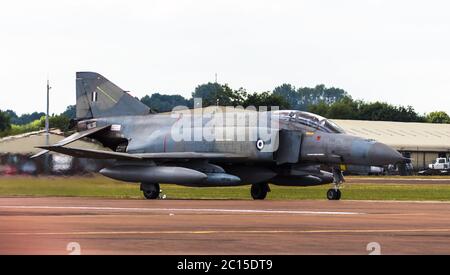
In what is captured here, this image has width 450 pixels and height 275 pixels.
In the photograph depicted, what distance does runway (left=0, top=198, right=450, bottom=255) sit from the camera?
12.6m

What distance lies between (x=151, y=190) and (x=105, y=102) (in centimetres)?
633

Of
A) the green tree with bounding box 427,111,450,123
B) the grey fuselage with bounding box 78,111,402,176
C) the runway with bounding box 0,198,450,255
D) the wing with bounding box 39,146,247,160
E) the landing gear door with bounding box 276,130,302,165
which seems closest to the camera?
the runway with bounding box 0,198,450,255

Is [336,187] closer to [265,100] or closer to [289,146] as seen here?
[289,146]

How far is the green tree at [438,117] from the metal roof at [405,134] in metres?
47.2

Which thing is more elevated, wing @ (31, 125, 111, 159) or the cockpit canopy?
the cockpit canopy

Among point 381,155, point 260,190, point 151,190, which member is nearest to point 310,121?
point 381,155

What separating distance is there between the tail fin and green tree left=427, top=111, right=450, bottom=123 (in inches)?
4842

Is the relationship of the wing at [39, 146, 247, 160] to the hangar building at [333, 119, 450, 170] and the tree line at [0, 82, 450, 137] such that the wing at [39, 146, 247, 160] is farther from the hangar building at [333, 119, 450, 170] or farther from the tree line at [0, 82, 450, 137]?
the hangar building at [333, 119, 450, 170]

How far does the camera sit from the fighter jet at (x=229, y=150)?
111 ft

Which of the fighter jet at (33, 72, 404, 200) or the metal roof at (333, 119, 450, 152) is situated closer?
the fighter jet at (33, 72, 404, 200)

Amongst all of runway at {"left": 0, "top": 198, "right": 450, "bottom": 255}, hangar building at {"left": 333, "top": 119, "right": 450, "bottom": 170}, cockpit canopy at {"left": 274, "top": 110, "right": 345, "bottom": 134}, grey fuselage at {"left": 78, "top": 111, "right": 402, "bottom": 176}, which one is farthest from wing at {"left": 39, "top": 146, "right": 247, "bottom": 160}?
hangar building at {"left": 333, "top": 119, "right": 450, "bottom": 170}

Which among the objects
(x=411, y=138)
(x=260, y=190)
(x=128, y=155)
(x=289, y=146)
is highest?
(x=289, y=146)

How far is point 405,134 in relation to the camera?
355 feet

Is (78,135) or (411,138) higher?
(78,135)
